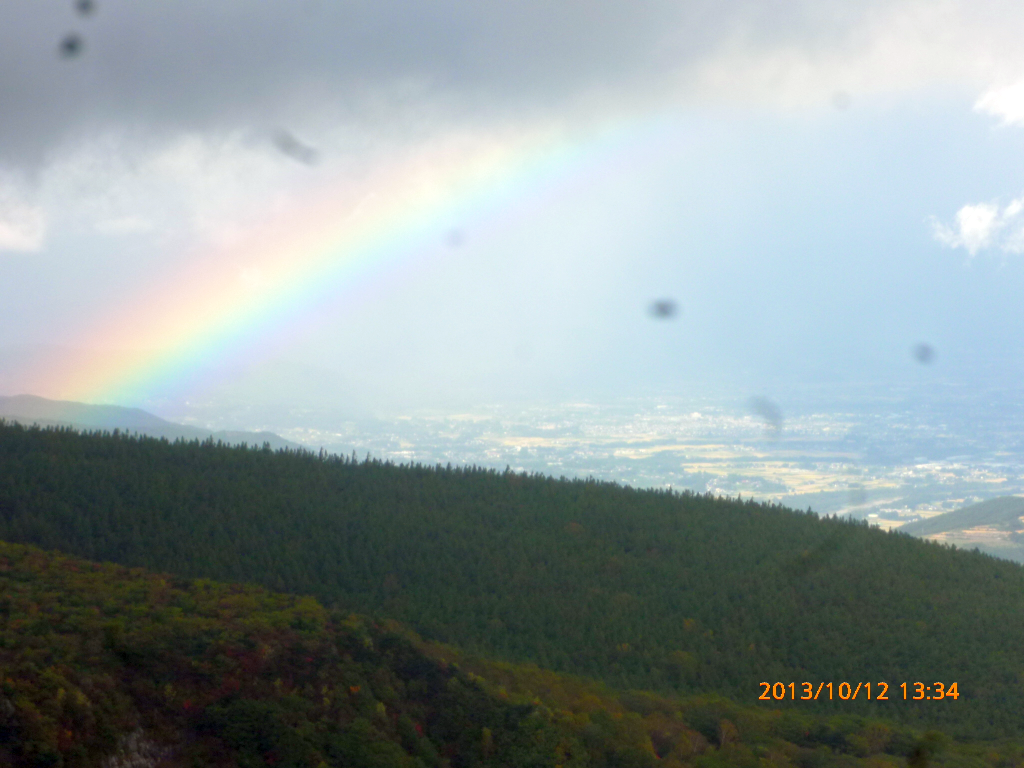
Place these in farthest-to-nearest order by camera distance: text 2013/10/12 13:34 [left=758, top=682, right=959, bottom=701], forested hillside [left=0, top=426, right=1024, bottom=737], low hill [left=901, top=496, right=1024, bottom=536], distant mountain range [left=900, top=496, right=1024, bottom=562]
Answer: low hill [left=901, top=496, right=1024, bottom=536], distant mountain range [left=900, top=496, right=1024, bottom=562], forested hillside [left=0, top=426, right=1024, bottom=737], text 2013/10/12 13:34 [left=758, top=682, right=959, bottom=701]

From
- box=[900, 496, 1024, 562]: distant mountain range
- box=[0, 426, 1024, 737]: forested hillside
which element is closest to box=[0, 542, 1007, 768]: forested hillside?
box=[0, 426, 1024, 737]: forested hillside

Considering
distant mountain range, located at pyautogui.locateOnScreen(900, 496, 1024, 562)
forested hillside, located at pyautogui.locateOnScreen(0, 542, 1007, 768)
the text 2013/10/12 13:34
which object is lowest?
the text 2013/10/12 13:34

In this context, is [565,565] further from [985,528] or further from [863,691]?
[985,528]

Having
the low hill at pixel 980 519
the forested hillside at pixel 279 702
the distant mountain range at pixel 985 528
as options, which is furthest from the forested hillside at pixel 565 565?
the low hill at pixel 980 519

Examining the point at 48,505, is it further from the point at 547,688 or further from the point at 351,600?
the point at 547,688

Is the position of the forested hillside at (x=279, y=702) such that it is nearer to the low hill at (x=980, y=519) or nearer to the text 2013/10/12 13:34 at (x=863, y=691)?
the text 2013/10/12 13:34 at (x=863, y=691)

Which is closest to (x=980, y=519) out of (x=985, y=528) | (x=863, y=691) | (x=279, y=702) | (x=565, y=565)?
(x=985, y=528)

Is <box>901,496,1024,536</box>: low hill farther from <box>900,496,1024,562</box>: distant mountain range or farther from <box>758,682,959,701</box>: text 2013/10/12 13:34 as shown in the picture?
<box>758,682,959,701</box>: text 2013/10/12 13:34
